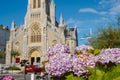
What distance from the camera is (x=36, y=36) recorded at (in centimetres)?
6344

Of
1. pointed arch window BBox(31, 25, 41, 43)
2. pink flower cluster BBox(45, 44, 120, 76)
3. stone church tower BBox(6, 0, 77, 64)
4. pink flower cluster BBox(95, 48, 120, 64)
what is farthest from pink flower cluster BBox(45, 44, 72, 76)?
pointed arch window BBox(31, 25, 41, 43)

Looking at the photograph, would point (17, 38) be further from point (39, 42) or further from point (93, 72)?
point (93, 72)

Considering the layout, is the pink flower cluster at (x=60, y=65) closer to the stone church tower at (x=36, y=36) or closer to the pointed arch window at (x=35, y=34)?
the stone church tower at (x=36, y=36)

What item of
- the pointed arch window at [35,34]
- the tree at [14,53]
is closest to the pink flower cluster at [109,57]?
the tree at [14,53]

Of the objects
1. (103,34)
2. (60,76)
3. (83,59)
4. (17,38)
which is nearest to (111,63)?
(83,59)

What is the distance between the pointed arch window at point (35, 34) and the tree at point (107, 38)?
43906mm

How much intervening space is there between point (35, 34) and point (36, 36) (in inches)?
23.0

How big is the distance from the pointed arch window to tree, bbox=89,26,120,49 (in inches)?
1729

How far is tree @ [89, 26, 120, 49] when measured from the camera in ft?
52.6

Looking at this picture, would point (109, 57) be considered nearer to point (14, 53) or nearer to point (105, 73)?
point (105, 73)

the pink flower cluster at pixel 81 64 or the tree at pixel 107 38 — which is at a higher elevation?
the tree at pixel 107 38

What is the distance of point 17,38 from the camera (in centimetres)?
6469

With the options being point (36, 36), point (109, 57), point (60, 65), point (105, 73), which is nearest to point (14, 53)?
point (36, 36)

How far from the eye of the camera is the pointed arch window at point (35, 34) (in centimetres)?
6325
